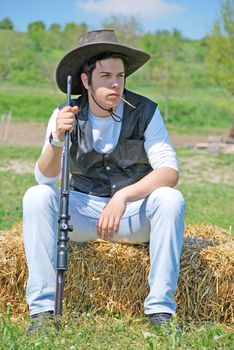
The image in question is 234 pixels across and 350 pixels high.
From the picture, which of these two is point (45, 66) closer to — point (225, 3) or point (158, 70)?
point (158, 70)

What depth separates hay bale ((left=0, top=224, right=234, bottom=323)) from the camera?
444cm

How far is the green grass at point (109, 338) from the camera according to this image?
11.1ft

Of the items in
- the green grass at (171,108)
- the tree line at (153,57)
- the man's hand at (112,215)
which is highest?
the tree line at (153,57)

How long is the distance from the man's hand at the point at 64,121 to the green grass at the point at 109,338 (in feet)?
3.27

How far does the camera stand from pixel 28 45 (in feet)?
184

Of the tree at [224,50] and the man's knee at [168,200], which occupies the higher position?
the tree at [224,50]

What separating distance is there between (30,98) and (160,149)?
106ft

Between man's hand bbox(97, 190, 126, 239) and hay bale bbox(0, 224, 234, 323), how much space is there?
32 cm

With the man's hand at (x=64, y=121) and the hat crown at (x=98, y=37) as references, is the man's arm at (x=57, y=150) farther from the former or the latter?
the hat crown at (x=98, y=37)

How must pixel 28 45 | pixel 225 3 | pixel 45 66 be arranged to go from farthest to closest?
pixel 28 45 < pixel 45 66 < pixel 225 3

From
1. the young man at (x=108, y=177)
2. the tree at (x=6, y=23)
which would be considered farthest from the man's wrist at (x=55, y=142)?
the tree at (x=6, y=23)

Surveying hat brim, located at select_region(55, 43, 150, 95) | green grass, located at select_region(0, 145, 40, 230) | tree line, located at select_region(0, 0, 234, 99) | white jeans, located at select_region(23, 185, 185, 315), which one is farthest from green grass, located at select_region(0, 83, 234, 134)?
white jeans, located at select_region(23, 185, 185, 315)

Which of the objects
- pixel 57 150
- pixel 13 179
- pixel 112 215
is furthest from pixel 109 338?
pixel 13 179

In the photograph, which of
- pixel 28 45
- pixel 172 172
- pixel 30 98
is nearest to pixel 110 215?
pixel 172 172
